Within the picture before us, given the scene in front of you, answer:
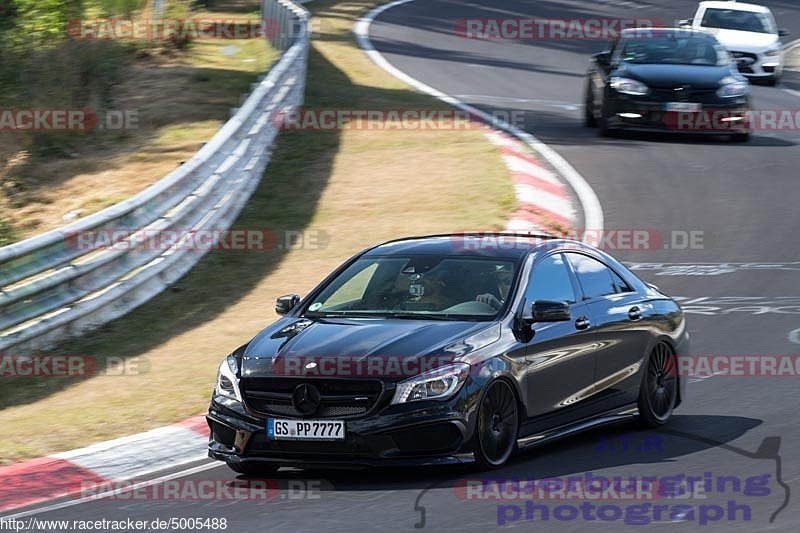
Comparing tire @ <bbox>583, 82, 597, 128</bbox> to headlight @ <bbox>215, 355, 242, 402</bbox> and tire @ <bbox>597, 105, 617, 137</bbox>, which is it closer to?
tire @ <bbox>597, 105, 617, 137</bbox>

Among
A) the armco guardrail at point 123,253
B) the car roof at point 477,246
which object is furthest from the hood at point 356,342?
the armco guardrail at point 123,253

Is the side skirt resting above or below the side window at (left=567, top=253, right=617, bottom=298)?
below

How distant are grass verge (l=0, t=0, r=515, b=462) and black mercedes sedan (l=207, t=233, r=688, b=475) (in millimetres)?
1777

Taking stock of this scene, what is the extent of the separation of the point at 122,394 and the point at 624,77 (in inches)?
506

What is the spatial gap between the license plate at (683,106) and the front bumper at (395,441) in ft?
47.9

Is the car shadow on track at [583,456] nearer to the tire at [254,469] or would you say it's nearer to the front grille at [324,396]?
the tire at [254,469]

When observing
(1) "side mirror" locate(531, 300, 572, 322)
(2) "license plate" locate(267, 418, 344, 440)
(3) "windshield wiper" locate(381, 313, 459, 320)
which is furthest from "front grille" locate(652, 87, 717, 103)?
(2) "license plate" locate(267, 418, 344, 440)

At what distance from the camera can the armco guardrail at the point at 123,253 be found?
12.2 metres

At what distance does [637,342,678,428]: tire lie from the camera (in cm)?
984

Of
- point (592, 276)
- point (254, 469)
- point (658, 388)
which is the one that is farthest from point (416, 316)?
point (658, 388)

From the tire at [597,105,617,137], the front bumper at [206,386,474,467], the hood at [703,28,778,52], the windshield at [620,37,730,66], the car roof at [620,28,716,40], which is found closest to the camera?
the front bumper at [206,386,474,467]

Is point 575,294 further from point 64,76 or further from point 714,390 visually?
point 64,76

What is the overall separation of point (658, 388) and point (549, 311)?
1707mm

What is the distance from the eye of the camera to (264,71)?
85.6 ft
